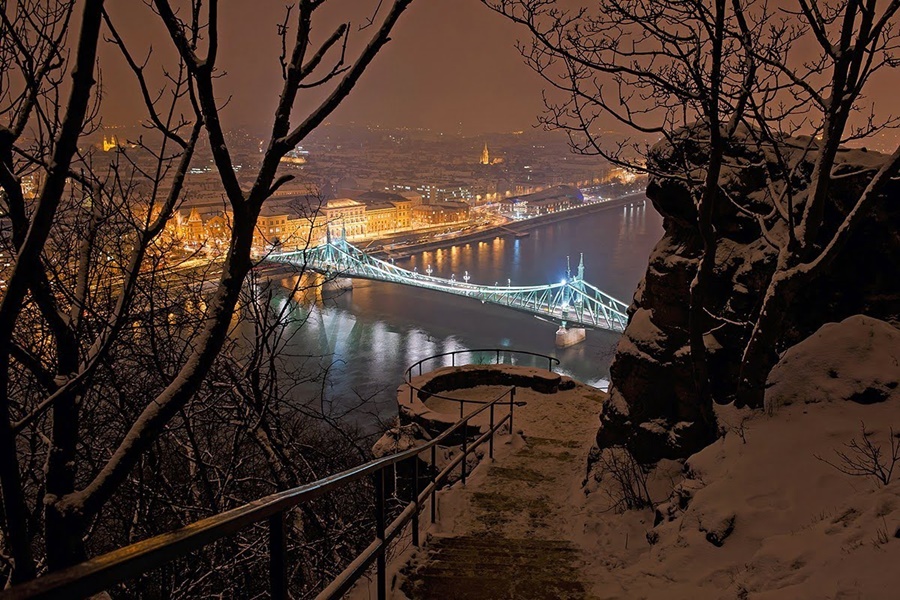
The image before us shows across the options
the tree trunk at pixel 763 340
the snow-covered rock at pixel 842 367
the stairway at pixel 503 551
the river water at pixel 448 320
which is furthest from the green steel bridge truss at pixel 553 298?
the snow-covered rock at pixel 842 367

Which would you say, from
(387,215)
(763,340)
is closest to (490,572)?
(763,340)

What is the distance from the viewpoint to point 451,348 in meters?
29.2

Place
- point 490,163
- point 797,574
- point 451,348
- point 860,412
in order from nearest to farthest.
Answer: point 797,574 < point 860,412 < point 451,348 < point 490,163

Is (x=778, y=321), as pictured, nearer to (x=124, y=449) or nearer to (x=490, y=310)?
(x=124, y=449)

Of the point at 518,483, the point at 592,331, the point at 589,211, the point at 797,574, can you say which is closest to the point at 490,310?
the point at 592,331

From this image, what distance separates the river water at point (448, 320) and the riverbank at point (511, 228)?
155 centimetres

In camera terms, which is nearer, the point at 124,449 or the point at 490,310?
the point at 124,449

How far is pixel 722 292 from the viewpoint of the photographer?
4750 millimetres

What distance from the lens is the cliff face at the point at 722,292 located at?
4102 mm

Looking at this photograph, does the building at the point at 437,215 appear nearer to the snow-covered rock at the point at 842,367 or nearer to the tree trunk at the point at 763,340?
the tree trunk at the point at 763,340

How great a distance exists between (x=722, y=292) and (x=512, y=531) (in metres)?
2.69

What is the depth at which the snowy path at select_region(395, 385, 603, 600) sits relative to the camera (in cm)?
240

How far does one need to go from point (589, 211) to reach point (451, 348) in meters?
49.4

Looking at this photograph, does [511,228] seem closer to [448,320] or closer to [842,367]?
[448,320]
